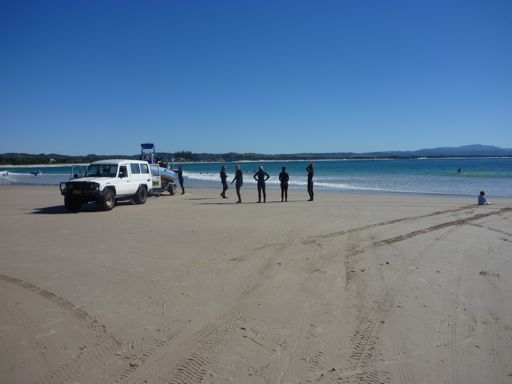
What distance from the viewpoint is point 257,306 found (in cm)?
526

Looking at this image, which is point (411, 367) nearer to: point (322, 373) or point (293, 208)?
point (322, 373)

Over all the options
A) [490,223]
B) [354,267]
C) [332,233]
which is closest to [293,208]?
[332,233]

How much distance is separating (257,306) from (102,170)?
1317 centimetres

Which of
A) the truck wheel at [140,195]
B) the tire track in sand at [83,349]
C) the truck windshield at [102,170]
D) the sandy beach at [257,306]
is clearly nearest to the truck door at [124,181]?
the truck windshield at [102,170]

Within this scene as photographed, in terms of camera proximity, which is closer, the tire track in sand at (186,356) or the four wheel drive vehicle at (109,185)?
the tire track in sand at (186,356)

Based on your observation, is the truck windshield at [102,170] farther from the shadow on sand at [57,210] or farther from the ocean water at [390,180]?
the ocean water at [390,180]

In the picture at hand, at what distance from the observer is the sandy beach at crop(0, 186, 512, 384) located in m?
3.77

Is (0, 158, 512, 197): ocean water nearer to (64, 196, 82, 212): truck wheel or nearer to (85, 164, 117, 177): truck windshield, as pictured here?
(85, 164, 117, 177): truck windshield

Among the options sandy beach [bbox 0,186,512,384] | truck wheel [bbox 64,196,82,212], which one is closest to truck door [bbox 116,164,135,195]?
truck wheel [bbox 64,196,82,212]

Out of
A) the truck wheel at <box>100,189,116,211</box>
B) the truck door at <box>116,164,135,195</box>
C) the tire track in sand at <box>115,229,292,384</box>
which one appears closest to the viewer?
the tire track in sand at <box>115,229,292,384</box>

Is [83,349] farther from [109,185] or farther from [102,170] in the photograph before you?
[102,170]

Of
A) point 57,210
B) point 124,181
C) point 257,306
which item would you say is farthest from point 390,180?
point 257,306

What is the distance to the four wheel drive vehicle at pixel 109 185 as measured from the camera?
14914 mm

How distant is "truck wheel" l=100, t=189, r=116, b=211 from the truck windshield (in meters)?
1.28
